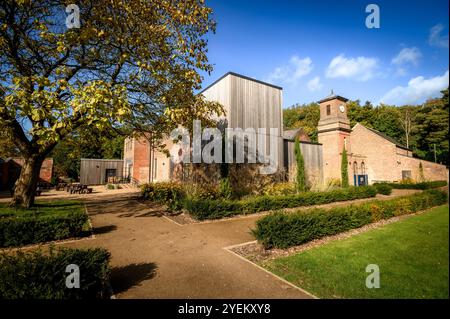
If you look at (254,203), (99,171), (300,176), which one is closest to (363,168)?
(300,176)

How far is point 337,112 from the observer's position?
2661cm

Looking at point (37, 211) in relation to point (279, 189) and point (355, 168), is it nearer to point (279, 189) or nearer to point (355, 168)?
point (279, 189)

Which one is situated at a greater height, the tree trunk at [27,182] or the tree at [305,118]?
the tree at [305,118]

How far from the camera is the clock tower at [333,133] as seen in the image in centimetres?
2542

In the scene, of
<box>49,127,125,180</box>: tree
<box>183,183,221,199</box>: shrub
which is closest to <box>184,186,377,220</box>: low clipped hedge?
<box>183,183,221,199</box>: shrub

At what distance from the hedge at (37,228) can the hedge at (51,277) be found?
150 inches

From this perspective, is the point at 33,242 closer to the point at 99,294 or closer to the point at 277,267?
the point at 99,294

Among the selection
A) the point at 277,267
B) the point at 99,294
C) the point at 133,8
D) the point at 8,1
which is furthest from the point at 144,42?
the point at 277,267

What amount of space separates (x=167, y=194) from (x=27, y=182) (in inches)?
272

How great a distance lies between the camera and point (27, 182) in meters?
10.7

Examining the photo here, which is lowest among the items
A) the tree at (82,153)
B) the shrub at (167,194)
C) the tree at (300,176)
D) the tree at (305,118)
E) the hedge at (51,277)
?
the hedge at (51,277)

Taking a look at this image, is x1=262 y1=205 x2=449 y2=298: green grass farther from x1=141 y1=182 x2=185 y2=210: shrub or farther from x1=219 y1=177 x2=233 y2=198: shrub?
Result: x1=141 y1=182 x2=185 y2=210: shrub

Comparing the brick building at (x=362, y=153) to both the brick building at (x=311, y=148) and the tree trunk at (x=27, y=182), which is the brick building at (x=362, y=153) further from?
the tree trunk at (x=27, y=182)

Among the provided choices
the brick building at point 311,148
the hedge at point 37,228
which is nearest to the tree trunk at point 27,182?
the hedge at point 37,228
